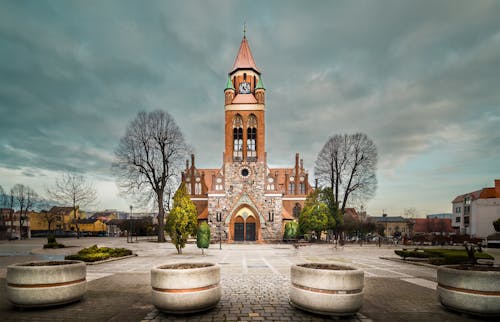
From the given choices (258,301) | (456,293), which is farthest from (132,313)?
(456,293)

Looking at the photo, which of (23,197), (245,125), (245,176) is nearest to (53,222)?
(23,197)

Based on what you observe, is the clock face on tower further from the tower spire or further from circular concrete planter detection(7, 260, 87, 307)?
circular concrete planter detection(7, 260, 87, 307)

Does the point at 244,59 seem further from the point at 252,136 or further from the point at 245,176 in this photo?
the point at 245,176

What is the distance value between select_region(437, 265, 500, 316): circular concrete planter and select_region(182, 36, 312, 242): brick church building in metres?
32.5

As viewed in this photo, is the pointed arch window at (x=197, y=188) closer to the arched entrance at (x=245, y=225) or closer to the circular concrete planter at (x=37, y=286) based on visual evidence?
the arched entrance at (x=245, y=225)

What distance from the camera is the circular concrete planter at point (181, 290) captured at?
6.81 meters

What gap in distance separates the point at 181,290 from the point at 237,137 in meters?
36.0

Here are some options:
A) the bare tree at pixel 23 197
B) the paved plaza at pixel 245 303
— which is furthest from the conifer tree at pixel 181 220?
the bare tree at pixel 23 197

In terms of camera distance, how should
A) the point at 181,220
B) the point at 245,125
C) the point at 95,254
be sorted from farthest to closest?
the point at 245,125 → the point at 181,220 → the point at 95,254

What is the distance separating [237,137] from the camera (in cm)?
4222

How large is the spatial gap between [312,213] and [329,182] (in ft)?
16.5

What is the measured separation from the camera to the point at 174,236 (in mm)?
23234

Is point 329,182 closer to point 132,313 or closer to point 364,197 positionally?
point 364,197

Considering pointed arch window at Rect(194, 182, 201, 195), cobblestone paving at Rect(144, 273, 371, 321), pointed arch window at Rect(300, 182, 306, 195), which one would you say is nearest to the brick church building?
pointed arch window at Rect(194, 182, 201, 195)
